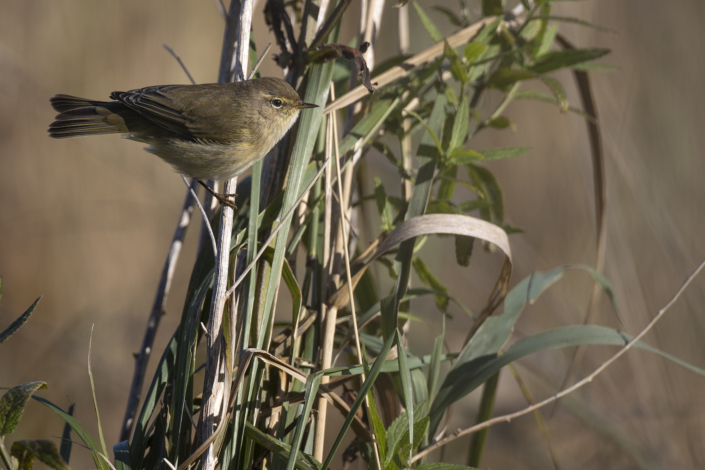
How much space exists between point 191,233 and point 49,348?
1420 millimetres

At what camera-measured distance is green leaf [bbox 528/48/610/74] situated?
5.20 feet

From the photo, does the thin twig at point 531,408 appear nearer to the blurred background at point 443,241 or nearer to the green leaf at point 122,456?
the green leaf at point 122,456

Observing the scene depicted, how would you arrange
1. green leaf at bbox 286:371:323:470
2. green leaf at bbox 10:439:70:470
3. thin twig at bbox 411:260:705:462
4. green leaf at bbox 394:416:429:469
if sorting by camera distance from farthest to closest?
thin twig at bbox 411:260:705:462 < green leaf at bbox 394:416:429:469 < green leaf at bbox 286:371:323:470 < green leaf at bbox 10:439:70:470

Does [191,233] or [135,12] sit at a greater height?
[135,12]

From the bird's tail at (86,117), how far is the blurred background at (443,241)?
63.7 inches

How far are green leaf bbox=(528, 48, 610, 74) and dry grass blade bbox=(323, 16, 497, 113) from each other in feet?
0.71

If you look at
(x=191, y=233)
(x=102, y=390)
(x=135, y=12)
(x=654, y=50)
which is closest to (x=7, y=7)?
(x=135, y=12)

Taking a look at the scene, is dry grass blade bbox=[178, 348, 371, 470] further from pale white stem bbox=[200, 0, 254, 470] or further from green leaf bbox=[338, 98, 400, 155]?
green leaf bbox=[338, 98, 400, 155]

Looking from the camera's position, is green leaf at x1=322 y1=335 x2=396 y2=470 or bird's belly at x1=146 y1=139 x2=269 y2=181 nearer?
green leaf at x1=322 y1=335 x2=396 y2=470

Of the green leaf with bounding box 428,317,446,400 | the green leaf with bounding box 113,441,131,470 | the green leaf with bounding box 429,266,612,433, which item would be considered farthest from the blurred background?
the green leaf with bounding box 113,441,131,470

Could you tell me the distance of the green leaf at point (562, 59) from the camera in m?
1.58

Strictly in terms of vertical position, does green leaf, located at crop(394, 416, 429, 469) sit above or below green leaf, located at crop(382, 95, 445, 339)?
below

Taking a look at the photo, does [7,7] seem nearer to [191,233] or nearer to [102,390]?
[191,233]

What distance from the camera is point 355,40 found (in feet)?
5.69
